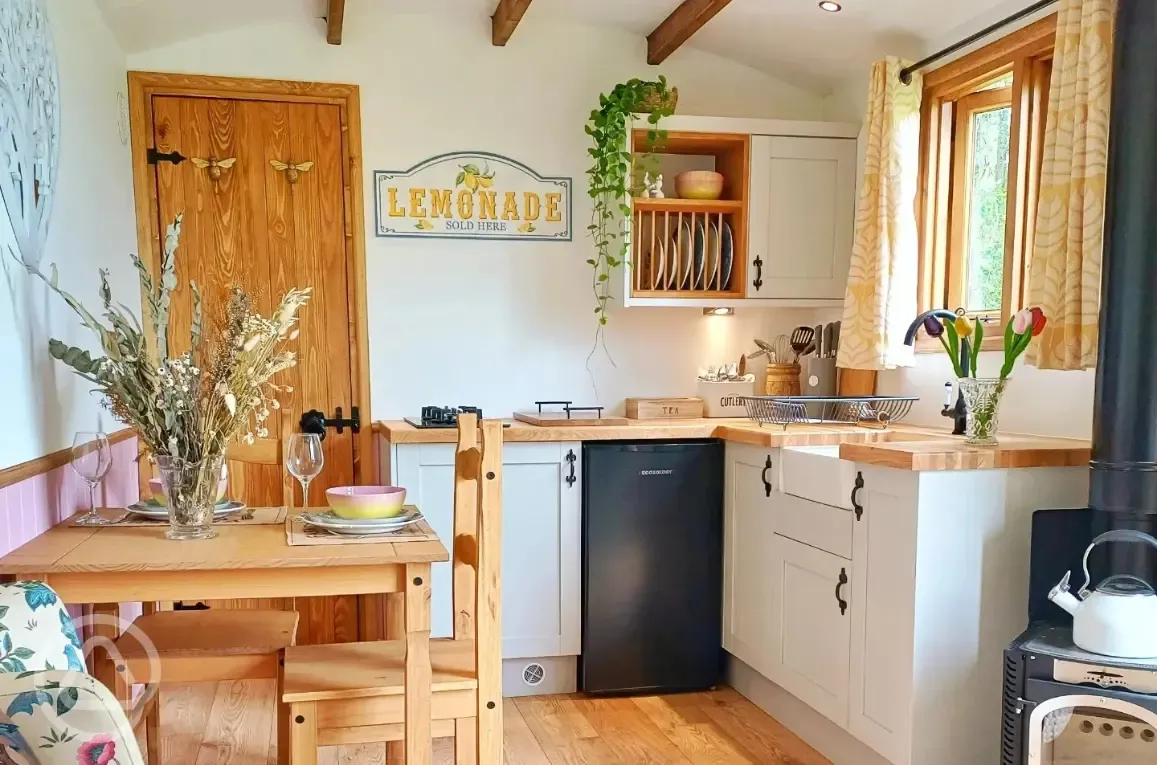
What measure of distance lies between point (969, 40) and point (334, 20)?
6.88 feet

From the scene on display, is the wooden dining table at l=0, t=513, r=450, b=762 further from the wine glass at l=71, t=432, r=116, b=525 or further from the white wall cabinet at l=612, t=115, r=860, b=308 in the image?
the white wall cabinet at l=612, t=115, r=860, b=308

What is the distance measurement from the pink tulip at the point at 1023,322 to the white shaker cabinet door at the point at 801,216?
1160mm

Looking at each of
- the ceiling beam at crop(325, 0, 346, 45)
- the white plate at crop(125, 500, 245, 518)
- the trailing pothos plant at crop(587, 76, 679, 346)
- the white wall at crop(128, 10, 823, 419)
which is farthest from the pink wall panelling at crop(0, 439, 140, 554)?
the trailing pothos plant at crop(587, 76, 679, 346)

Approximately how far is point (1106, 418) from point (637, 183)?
191 cm

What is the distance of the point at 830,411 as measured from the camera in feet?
10.5

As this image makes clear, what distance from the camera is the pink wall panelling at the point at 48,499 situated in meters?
1.75

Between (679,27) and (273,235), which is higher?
(679,27)

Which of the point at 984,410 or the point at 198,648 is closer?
the point at 198,648

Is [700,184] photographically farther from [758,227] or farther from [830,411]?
[830,411]

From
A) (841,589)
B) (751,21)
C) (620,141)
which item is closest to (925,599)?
(841,589)

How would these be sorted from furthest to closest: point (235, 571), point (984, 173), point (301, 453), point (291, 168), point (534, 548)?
point (291, 168) < point (534, 548) < point (984, 173) < point (301, 453) < point (235, 571)

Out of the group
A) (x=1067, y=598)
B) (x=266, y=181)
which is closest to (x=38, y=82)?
(x=266, y=181)

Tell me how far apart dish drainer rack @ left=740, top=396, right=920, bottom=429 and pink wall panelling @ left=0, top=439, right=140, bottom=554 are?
1.97 metres

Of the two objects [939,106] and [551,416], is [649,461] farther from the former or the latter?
[939,106]
